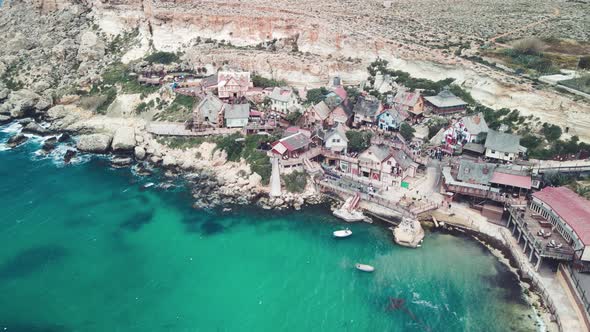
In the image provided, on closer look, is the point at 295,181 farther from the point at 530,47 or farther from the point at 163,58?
the point at 530,47

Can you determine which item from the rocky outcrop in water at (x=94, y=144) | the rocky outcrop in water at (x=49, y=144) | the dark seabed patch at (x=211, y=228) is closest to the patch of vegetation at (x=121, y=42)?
the rocky outcrop in water at (x=49, y=144)

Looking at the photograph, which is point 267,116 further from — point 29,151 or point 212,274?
point 29,151

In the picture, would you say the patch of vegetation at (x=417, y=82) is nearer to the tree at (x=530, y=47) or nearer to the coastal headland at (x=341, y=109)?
the coastal headland at (x=341, y=109)

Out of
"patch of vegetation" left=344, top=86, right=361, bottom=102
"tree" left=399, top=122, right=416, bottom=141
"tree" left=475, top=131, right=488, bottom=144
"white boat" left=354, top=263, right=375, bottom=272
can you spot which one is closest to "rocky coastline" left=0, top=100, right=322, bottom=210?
"white boat" left=354, top=263, right=375, bottom=272

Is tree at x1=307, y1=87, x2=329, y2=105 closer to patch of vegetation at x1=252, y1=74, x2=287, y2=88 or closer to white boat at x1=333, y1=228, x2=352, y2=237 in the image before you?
patch of vegetation at x1=252, y1=74, x2=287, y2=88

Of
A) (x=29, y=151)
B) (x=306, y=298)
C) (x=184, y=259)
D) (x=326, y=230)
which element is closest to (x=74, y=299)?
(x=184, y=259)

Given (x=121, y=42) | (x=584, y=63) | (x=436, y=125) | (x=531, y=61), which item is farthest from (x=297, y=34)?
(x=584, y=63)
